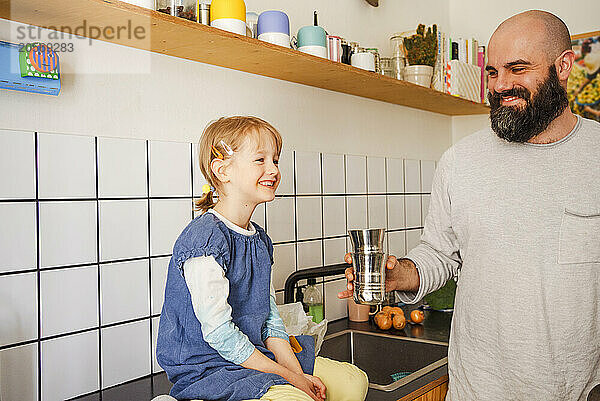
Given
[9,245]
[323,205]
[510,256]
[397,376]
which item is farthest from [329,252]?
[9,245]

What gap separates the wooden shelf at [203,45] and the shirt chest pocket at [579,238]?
0.82m

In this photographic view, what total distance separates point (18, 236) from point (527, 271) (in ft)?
3.93

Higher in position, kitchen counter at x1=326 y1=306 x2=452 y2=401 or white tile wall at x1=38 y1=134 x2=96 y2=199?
white tile wall at x1=38 y1=134 x2=96 y2=199

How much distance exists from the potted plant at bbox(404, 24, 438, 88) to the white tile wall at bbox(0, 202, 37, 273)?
1512mm

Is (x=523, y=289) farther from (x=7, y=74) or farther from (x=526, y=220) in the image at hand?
(x=7, y=74)

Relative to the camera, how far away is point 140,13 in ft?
4.29

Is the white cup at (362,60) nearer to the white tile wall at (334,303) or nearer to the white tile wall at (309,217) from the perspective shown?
the white tile wall at (309,217)

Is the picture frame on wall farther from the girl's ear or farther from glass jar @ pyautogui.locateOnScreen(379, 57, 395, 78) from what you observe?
the girl's ear

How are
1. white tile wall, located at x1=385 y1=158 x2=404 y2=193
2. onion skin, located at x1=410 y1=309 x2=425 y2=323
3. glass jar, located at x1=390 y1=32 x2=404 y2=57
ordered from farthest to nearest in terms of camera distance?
white tile wall, located at x1=385 y1=158 x2=404 y2=193, glass jar, located at x1=390 y1=32 x2=404 y2=57, onion skin, located at x1=410 y1=309 x2=425 y2=323

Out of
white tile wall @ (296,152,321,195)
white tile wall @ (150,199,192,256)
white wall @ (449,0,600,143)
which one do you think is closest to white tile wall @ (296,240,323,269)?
white tile wall @ (296,152,321,195)

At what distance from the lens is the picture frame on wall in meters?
2.77

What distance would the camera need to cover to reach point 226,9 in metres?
1.56

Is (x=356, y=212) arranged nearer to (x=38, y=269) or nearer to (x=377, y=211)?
(x=377, y=211)

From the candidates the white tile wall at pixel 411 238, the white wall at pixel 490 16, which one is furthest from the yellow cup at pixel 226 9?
the white wall at pixel 490 16
